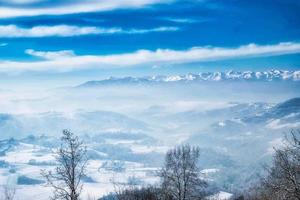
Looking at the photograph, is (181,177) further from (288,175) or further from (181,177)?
(288,175)

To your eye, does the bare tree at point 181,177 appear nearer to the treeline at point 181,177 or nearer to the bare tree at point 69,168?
the treeline at point 181,177

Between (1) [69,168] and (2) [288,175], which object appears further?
(1) [69,168]

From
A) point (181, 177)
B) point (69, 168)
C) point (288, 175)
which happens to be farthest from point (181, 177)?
point (69, 168)

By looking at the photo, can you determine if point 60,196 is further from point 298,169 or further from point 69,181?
point 298,169

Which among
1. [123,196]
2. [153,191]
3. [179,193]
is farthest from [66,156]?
[153,191]

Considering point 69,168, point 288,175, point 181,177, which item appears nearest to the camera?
point 288,175

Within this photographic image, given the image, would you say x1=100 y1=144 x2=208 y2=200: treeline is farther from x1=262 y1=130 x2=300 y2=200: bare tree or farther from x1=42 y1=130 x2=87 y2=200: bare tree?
x1=42 y1=130 x2=87 y2=200: bare tree

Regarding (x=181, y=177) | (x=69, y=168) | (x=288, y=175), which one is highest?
(x=181, y=177)

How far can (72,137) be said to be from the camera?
36.7m

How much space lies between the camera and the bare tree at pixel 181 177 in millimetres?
53719

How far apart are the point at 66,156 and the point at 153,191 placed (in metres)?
25.6

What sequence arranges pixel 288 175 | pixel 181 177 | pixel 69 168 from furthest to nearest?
pixel 181 177 → pixel 69 168 → pixel 288 175

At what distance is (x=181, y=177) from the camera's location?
54.2 m

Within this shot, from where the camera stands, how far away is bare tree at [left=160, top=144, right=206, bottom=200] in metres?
53.7
